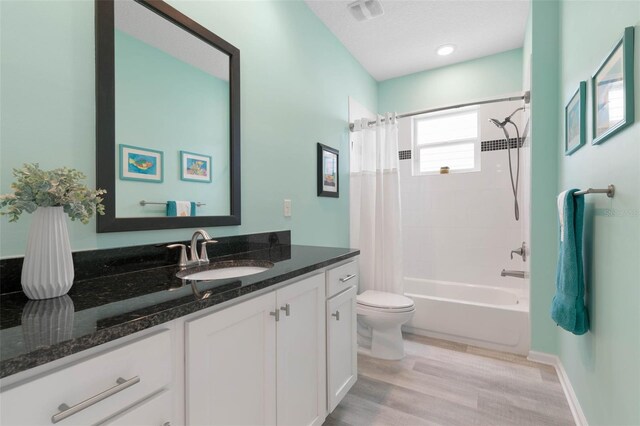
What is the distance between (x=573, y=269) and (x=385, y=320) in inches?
47.2

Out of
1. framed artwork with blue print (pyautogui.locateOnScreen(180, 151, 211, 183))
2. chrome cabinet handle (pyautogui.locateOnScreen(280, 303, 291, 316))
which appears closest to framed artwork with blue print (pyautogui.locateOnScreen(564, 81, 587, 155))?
chrome cabinet handle (pyautogui.locateOnScreen(280, 303, 291, 316))

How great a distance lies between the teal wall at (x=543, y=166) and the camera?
216cm

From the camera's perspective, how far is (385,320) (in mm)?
2215

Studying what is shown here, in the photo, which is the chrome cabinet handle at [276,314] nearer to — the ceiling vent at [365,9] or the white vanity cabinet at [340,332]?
the white vanity cabinet at [340,332]

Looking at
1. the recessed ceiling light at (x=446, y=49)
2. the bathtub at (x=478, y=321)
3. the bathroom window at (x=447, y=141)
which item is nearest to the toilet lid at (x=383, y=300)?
the bathtub at (x=478, y=321)

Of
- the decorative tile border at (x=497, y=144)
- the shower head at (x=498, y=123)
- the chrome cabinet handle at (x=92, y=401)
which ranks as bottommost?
the chrome cabinet handle at (x=92, y=401)

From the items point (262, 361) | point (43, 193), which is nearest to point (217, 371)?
point (262, 361)

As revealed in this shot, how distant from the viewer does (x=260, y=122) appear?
6.03 ft

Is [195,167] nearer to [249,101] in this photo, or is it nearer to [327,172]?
[249,101]

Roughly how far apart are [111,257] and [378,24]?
2557 millimetres

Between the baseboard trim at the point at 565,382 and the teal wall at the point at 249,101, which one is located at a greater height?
the teal wall at the point at 249,101

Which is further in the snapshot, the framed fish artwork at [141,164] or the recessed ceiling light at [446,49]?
the recessed ceiling light at [446,49]

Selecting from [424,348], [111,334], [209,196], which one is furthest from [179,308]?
[424,348]

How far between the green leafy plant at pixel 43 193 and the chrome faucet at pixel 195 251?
47 cm
